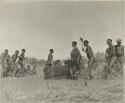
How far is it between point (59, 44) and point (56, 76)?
312 millimetres

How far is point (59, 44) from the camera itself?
3.02m

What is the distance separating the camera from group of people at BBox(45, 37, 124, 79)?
117 inches

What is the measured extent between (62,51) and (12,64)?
0.50 meters

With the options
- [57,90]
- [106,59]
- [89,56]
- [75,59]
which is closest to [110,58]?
[106,59]

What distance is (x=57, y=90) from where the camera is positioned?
296cm

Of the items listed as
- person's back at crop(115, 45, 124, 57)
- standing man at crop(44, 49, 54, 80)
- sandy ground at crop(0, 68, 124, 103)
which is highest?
person's back at crop(115, 45, 124, 57)

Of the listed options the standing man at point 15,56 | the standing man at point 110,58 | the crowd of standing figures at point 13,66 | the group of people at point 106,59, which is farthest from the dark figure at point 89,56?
the standing man at point 15,56

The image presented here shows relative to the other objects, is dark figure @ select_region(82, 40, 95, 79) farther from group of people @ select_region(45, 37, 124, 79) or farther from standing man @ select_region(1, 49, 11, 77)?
standing man @ select_region(1, 49, 11, 77)

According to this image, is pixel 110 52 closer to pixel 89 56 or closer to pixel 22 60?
pixel 89 56

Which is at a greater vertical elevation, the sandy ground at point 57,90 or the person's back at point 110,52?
the person's back at point 110,52

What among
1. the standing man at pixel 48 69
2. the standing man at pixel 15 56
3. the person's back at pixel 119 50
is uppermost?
Result: the person's back at pixel 119 50

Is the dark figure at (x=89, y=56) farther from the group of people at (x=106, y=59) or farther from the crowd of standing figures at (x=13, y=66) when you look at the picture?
the crowd of standing figures at (x=13, y=66)

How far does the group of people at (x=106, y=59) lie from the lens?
298 centimetres

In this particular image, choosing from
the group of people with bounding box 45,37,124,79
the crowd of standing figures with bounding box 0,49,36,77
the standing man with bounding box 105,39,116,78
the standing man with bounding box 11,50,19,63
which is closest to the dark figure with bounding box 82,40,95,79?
the group of people with bounding box 45,37,124,79
